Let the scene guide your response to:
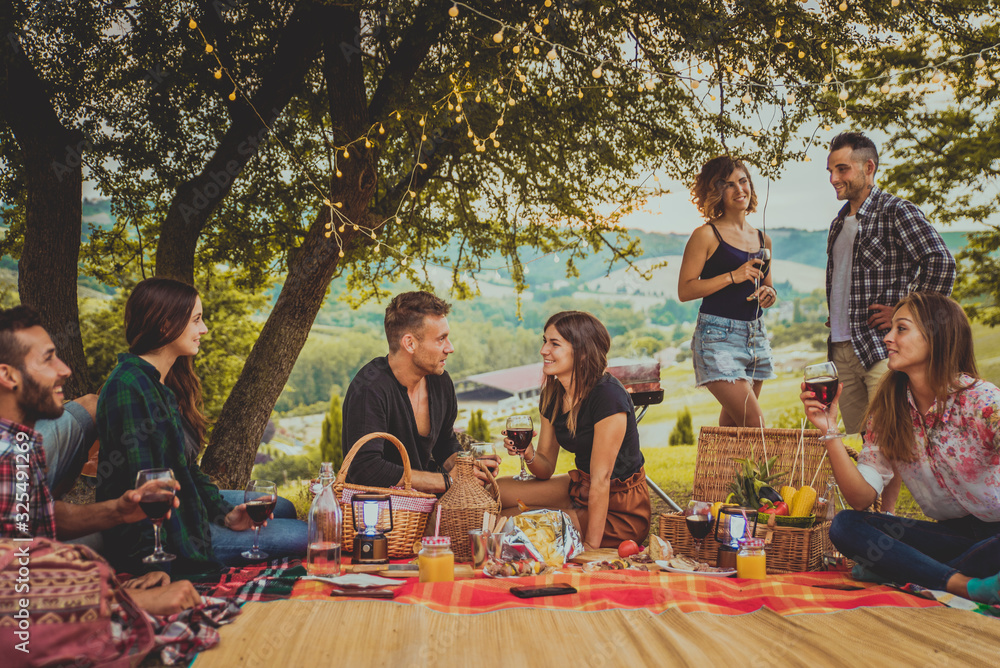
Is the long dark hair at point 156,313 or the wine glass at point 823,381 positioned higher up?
the long dark hair at point 156,313

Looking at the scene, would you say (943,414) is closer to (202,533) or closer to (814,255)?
(202,533)

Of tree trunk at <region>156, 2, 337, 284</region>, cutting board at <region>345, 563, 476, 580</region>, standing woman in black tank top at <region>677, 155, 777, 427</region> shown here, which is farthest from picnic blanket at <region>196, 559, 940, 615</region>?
tree trunk at <region>156, 2, 337, 284</region>

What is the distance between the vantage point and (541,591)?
2557 millimetres

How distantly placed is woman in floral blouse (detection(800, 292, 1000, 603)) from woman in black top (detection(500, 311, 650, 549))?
38.1 inches

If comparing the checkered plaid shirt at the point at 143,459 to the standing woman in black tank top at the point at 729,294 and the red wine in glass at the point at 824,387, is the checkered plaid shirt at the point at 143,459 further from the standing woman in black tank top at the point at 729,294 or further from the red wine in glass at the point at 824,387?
the standing woman in black tank top at the point at 729,294

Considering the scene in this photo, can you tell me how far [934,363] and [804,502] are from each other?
83cm

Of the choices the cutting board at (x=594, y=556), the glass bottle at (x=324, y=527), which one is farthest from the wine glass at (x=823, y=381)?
the glass bottle at (x=324, y=527)

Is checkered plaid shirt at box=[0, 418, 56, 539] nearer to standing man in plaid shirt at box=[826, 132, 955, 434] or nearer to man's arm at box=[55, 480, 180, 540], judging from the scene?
man's arm at box=[55, 480, 180, 540]

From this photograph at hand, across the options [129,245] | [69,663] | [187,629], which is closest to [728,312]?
[187,629]

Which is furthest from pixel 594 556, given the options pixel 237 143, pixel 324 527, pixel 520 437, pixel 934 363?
pixel 237 143

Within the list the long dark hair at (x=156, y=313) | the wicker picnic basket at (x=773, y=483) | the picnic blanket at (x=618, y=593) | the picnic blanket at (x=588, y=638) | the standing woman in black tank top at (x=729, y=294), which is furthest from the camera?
the standing woman in black tank top at (x=729, y=294)

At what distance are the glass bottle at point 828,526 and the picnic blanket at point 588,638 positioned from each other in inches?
31.5

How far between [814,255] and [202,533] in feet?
42.7

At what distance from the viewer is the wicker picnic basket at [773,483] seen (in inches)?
128
